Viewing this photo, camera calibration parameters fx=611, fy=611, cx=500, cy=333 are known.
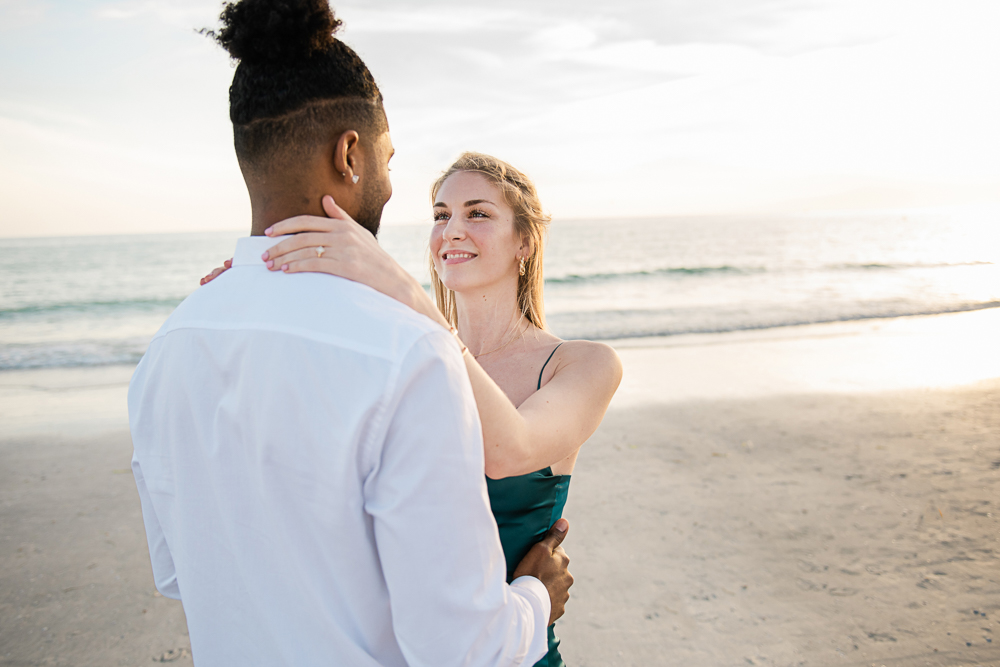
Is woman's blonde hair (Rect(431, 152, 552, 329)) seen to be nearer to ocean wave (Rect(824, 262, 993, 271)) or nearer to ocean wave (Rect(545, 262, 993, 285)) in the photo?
ocean wave (Rect(545, 262, 993, 285))

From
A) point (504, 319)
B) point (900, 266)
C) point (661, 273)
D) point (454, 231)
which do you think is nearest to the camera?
point (454, 231)

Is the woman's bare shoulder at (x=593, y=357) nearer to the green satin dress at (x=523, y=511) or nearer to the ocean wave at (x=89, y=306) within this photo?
the green satin dress at (x=523, y=511)

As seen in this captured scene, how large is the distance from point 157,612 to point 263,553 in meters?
3.49

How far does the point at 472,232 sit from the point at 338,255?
1567 millimetres

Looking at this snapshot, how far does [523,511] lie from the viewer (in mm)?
2125

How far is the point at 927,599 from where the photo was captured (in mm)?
3725

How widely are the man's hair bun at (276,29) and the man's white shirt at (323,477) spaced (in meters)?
0.39

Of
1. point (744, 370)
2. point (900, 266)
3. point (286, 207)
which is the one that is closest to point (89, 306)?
point (744, 370)

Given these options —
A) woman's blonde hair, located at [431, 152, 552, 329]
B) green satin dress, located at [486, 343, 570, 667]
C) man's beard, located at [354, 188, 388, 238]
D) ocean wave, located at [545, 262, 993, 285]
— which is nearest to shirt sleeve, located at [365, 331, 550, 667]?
man's beard, located at [354, 188, 388, 238]

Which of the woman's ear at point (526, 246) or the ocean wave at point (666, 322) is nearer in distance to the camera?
the woman's ear at point (526, 246)

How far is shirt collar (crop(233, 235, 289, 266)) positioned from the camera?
1200 millimetres

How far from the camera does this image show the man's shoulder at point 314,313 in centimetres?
102

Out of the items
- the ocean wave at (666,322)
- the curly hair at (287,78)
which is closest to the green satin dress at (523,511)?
the curly hair at (287,78)

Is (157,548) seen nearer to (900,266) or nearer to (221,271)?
(221,271)
